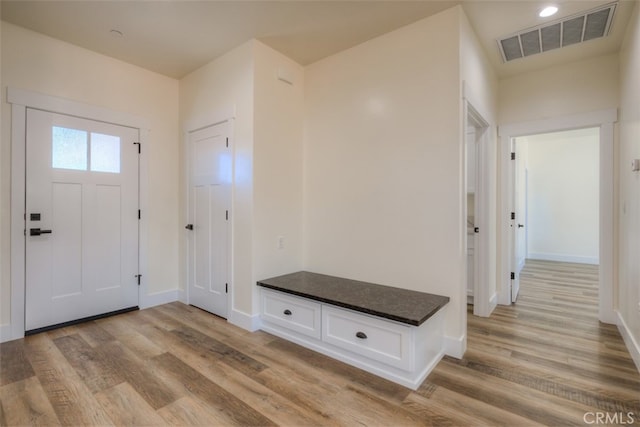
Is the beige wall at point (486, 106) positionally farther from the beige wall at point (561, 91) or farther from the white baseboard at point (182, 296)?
the white baseboard at point (182, 296)

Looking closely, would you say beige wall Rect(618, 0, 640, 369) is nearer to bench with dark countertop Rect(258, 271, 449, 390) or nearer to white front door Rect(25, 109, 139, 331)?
bench with dark countertop Rect(258, 271, 449, 390)

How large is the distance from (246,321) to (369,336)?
1313mm

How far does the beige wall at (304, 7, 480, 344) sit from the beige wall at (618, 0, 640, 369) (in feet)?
4.25

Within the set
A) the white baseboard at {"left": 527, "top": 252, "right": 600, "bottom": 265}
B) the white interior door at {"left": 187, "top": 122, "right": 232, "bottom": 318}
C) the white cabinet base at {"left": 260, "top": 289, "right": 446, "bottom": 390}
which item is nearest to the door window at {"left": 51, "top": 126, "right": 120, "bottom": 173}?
the white interior door at {"left": 187, "top": 122, "right": 232, "bottom": 318}

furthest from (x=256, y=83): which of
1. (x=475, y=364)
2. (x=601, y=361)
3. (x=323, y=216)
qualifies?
(x=601, y=361)

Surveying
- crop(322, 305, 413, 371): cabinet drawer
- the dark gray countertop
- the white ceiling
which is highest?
the white ceiling

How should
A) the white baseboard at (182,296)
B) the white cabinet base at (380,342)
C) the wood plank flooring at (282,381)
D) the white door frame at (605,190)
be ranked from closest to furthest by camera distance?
the wood plank flooring at (282,381), the white cabinet base at (380,342), the white door frame at (605,190), the white baseboard at (182,296)

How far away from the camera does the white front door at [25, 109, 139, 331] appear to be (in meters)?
2.76

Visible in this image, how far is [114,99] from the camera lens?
326cm

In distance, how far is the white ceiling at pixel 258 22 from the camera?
2.37 meters

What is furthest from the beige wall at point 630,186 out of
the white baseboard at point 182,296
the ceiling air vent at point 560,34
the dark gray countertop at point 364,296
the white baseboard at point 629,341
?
the white baseboard at point 182,296

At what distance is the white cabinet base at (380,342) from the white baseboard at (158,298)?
197cm

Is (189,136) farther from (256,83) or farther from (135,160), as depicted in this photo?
(256,83)

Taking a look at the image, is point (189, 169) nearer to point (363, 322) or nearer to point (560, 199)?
point (363, 322)
